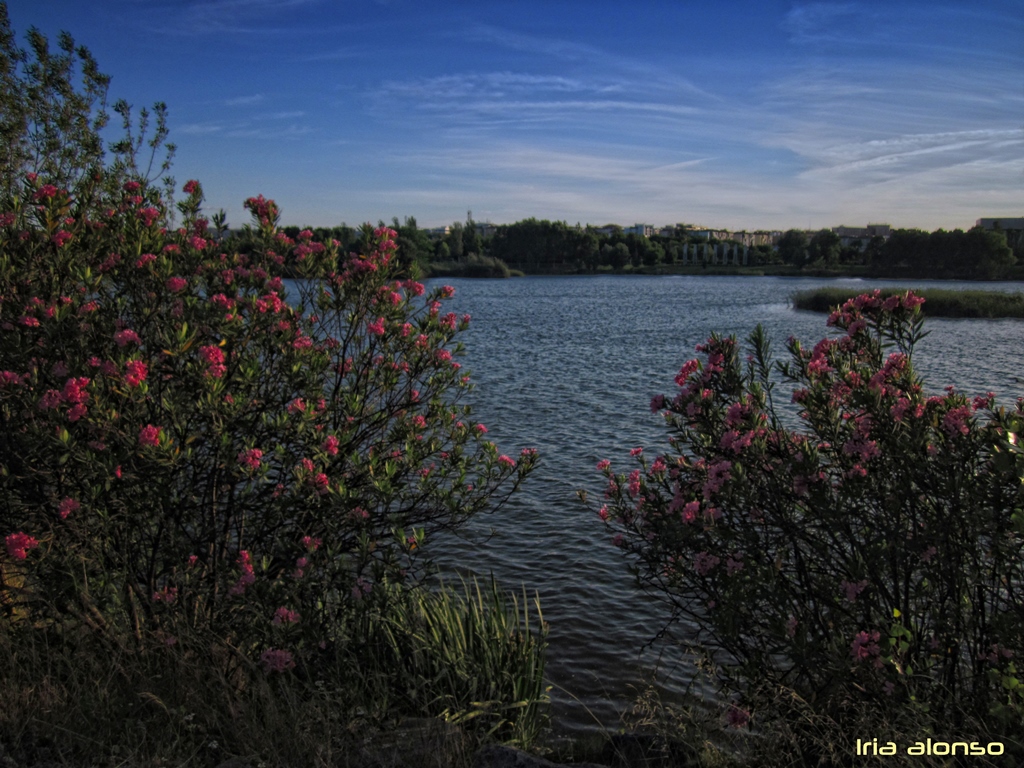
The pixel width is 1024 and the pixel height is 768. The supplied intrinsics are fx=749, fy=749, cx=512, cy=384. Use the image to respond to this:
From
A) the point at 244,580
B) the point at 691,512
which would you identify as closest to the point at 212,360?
the point at 244,580

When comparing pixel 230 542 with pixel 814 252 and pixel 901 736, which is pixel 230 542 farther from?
pixel 814 252

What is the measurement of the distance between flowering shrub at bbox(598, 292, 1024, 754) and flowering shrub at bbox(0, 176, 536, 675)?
93.2 inches

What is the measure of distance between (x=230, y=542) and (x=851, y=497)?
5.08m

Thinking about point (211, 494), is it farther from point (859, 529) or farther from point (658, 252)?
point (658, 252)

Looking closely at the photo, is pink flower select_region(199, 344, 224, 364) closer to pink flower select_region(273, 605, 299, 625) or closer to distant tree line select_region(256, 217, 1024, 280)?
pink flower select_region(273, 605, 299, 625)

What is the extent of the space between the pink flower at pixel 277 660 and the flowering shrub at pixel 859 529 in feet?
9.32

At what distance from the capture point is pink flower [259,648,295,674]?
5496mm

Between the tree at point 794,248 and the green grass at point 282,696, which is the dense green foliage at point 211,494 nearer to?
the green grass at point 282,696

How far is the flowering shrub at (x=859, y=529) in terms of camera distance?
4.66 meters

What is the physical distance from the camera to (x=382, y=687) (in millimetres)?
5828

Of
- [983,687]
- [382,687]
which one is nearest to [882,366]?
[983,687]

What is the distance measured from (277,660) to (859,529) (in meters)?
4.31

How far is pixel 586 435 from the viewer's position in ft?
67.8

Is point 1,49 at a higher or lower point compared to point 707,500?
higher
